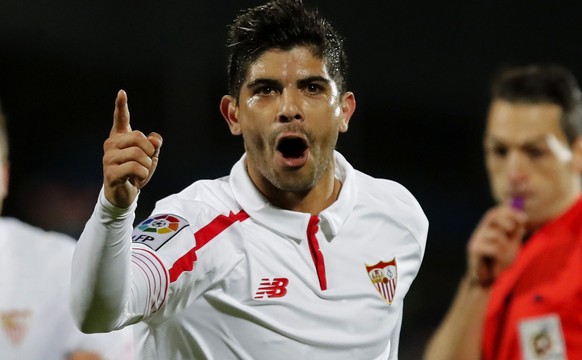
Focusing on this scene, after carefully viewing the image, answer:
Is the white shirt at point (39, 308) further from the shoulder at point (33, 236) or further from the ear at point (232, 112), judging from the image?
the ear at point (232, 112)

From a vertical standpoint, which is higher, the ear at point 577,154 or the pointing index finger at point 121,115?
the pointing index finger at point 121,115

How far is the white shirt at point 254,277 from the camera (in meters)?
2.17

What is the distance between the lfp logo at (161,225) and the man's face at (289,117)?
338mm

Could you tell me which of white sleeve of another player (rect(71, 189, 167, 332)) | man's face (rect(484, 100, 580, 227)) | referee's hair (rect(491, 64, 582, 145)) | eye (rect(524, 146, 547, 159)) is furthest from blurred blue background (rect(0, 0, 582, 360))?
white sleeve of another player (rect(71, 189, 167, 332))

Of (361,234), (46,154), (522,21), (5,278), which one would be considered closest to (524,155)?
(361,234)

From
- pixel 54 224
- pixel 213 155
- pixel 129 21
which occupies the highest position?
pixel 129 21

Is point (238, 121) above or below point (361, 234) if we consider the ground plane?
above

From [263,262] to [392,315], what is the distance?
1.35ft

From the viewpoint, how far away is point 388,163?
8438 mm

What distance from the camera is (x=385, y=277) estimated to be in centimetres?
261

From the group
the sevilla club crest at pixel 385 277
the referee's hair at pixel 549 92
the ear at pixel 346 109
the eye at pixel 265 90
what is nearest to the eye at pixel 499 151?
the referee's hair at pixel 549 92

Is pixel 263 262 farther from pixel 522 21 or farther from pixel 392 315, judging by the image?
pixel 522 21

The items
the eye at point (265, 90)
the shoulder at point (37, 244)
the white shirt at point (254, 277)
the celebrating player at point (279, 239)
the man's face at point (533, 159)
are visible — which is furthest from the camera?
the man's face at point (533, 159)

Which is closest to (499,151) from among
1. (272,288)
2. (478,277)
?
(478,277)
